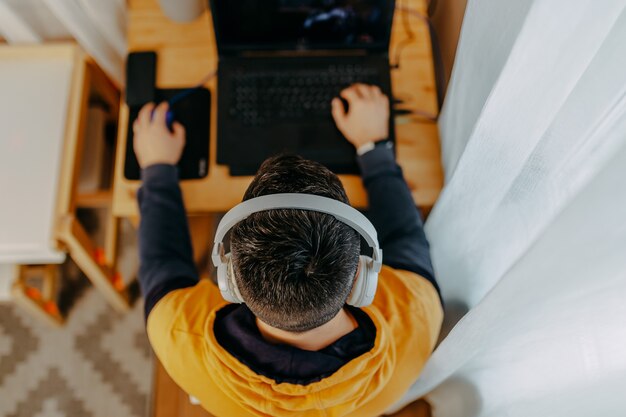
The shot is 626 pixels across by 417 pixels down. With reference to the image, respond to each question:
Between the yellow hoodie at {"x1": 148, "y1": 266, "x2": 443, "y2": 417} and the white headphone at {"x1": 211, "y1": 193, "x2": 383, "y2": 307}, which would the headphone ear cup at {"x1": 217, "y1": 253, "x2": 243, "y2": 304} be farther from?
the yellow hoodie at {"x1": 148, "y1": 266, "x2": 443, "y2": 417}

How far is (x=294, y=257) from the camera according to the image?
0.61 meters

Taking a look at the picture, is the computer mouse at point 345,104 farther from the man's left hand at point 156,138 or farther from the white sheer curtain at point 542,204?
the man's left hand at point 156,138

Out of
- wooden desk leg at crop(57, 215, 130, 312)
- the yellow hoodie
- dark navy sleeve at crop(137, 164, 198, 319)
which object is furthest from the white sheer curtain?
wooden desk leg at crop(57, 215, 130, 312)

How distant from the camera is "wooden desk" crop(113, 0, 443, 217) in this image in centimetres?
108

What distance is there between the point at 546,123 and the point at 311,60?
609 millimetres

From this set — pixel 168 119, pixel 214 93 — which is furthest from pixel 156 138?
pixel 214 93

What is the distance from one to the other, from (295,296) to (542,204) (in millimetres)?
333

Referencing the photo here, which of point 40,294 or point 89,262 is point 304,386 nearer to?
point 89,262

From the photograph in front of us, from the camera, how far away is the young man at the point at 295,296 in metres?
0.62

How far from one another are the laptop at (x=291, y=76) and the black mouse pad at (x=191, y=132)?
0.16 feet

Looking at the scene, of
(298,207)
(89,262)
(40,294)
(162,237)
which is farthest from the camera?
(40,294)

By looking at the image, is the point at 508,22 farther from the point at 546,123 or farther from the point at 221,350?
the point at 221,350

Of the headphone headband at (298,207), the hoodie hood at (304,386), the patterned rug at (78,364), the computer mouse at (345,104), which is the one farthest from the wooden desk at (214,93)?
the patterned rug at (78,364)

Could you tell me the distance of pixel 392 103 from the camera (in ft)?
3.64
